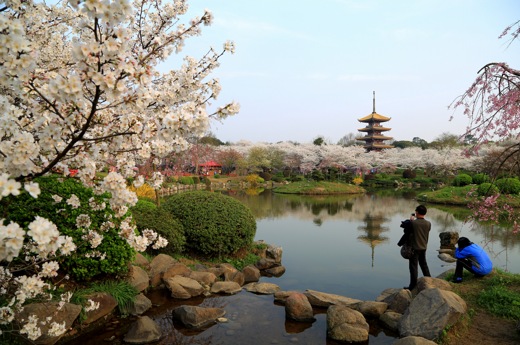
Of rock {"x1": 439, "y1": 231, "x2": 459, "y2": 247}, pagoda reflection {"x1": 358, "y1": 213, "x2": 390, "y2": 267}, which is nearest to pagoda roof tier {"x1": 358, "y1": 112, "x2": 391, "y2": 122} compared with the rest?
pagoda reflection {"x1": 358, "y1": 213, "x2": 390, "y2": 267}

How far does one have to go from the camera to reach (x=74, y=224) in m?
4.40

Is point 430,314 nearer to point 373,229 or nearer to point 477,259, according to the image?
point 477,259

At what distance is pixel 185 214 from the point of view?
23.8ft

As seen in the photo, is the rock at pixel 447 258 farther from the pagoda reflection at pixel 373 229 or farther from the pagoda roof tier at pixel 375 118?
the pagoda roof tier at pixel 375 118

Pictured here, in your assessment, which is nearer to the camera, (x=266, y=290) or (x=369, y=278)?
(x=266, y=290)

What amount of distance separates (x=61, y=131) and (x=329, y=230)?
36.4ft

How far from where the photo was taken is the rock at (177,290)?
5.45 m

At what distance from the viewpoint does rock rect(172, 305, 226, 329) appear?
177 inches

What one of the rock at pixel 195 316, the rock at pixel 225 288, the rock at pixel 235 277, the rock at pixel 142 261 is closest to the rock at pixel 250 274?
the rock at pixel 235 277

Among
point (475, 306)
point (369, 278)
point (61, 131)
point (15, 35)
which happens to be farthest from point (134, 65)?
point (369, 278)

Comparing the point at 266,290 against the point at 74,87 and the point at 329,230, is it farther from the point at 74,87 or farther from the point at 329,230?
the point at 329,230

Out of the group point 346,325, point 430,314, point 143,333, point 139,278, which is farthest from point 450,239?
point 143,333

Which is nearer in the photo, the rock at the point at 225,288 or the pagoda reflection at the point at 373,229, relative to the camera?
the rock at the point at 225,288

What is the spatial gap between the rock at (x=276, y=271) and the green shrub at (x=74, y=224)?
3.54 m
